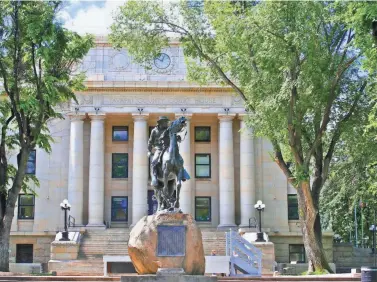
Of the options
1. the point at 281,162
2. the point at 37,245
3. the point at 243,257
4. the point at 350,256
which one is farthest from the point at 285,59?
the point at 37,245

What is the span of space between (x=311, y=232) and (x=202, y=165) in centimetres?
1937

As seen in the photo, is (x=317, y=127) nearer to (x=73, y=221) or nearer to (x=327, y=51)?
(x=327, y=51)

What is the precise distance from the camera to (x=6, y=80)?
2756 centimetres

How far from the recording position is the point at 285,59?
25.0 meters

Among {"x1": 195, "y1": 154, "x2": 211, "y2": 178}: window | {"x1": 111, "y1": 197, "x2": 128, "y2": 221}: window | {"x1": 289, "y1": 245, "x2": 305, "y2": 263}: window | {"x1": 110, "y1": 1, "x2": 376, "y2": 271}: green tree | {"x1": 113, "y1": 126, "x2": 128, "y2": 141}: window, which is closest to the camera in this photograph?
{"x1": 110, "y1": 1, "x2": 376, "y2": 271}: green tree

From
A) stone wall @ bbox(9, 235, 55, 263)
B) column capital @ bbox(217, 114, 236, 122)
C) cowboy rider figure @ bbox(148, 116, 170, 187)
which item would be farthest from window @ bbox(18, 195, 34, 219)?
cowboy rider figure @ bbox(148, 116, 170, 187)

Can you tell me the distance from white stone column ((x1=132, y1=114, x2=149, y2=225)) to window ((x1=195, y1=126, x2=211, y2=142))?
4084 millimetres

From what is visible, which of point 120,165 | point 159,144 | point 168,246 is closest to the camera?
point 168,246

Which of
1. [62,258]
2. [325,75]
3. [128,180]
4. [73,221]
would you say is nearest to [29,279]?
[325,75]

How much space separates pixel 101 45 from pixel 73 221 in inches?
456

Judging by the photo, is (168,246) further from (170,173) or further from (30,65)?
(30,65)

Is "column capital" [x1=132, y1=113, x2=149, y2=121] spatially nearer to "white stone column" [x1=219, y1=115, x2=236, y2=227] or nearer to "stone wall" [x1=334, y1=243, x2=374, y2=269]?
"white stone column" [x1=219, y1=115, x2=236, y2=227]

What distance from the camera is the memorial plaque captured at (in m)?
17.2

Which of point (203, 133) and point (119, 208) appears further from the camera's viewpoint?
point (203, 133)
